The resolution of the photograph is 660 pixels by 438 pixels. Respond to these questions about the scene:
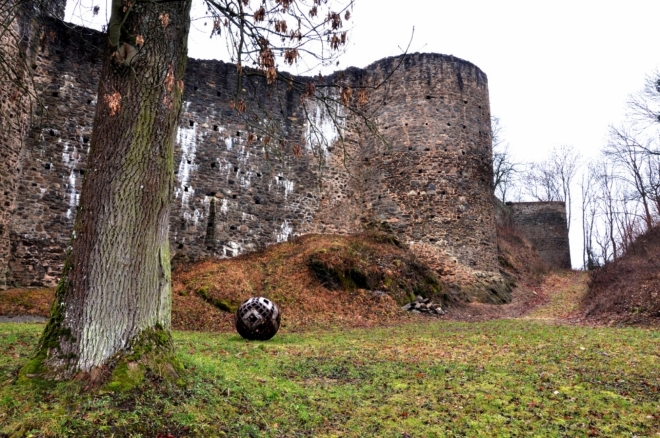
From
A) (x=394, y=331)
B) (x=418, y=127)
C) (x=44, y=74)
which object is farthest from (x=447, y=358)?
(x=44, y=74)

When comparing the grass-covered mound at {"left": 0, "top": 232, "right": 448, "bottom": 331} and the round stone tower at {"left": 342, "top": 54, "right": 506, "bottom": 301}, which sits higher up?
the round stone tower at {"left": 342, "top": 54, "right": 506, "bottom": 301}

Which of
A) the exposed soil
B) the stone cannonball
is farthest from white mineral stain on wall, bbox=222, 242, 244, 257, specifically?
the stone cannonball

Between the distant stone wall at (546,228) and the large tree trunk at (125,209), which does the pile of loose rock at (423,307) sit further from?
the distant stone wall at (546,228)

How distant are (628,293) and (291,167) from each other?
1144cm

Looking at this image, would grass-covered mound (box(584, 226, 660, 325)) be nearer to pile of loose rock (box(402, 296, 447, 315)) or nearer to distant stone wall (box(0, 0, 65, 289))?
pile of loose rock (box(402, 296, 447, 315))

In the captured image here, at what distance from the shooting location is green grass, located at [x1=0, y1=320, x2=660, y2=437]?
3.75m

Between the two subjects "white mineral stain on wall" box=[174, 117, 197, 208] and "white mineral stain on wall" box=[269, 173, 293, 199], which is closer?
"white mineral stain on wall" box=[174, 117, 197, 208]

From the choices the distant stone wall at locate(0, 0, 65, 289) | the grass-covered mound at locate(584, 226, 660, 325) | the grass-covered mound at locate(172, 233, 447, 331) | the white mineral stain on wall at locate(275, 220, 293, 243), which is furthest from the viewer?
the white mineral stain on wall at locate(275, 220, 293, 243)

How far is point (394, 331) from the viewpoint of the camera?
10.6 m

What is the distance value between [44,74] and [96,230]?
1209 centimetres

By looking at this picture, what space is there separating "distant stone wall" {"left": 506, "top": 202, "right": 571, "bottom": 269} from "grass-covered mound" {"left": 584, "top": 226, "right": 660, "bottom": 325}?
42.5ft

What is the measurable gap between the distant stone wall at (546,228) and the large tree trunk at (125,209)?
2881 centimetres

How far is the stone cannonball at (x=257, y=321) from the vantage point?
8.45 meters

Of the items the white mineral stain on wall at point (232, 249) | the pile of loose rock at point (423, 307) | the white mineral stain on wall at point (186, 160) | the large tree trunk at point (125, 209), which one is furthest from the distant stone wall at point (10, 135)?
the pile of loose rock at point (423, 307)
